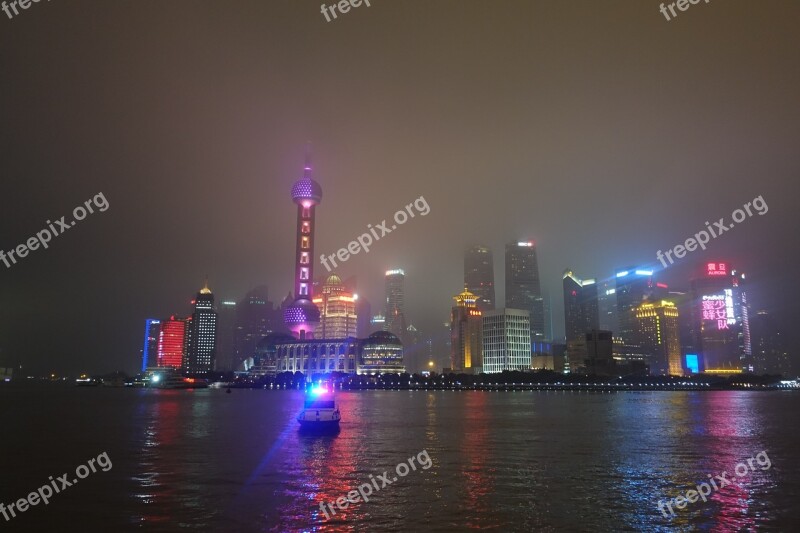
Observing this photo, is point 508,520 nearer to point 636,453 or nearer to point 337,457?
point 337,457

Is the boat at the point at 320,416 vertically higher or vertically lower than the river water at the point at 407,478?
higher

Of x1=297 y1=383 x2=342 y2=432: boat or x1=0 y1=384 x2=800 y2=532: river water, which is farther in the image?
x1=297 y1=383 x2=342 y2=432: boat

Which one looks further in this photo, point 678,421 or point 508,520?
point 678,421

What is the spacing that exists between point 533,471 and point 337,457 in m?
18.3

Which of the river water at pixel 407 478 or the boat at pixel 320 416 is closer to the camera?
the river water at pixel 407 478

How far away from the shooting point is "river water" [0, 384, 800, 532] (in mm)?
32625

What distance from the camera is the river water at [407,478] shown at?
32625mm

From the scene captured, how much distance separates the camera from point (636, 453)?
59.1m

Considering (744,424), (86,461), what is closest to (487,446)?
(86,461)

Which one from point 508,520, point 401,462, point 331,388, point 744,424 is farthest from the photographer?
point 744,424

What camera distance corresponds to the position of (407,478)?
44438 millimetres

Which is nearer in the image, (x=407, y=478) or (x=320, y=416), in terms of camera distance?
(x=407, y=478)

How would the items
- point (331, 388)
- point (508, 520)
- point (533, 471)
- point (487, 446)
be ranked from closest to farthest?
point (508, 520)
point (533, 471)
point (487, 446)
point (331, 388)

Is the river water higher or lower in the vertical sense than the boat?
lower
